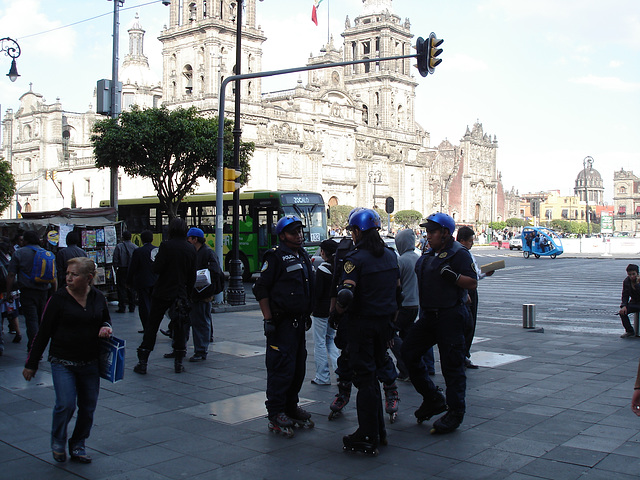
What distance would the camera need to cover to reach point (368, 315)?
546 centimetres

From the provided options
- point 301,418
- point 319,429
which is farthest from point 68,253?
point 319,429

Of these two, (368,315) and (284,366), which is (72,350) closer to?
(284,366)

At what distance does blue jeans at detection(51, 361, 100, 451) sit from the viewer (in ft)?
16.7

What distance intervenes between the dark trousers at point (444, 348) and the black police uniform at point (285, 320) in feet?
3.44

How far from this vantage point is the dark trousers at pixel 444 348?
5.88 meters

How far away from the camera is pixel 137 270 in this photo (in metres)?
10.4

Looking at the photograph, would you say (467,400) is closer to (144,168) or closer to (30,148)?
(144,168)

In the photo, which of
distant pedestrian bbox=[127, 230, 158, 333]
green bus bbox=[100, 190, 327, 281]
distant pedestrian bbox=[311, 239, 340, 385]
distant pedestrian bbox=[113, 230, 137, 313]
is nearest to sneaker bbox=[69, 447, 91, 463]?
distant pedestrian bbox=[311, 239, 340, 385]

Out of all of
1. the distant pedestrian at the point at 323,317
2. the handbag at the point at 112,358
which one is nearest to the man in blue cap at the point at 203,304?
the distant pedestrian at the point at 323,317

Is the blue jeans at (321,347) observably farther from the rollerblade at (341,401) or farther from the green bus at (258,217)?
the green bus at (258,217)

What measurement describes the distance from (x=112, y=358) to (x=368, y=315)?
2159 millimetres

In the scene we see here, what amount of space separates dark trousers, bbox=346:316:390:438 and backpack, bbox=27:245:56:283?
226 inches

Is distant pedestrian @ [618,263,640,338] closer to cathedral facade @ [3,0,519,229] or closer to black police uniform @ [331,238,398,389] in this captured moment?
black police uniform @ [331,238,398,389]

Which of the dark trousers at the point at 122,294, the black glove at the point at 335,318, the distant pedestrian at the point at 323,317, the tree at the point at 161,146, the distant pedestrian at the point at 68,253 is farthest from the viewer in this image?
the tree at the point at 161,146
